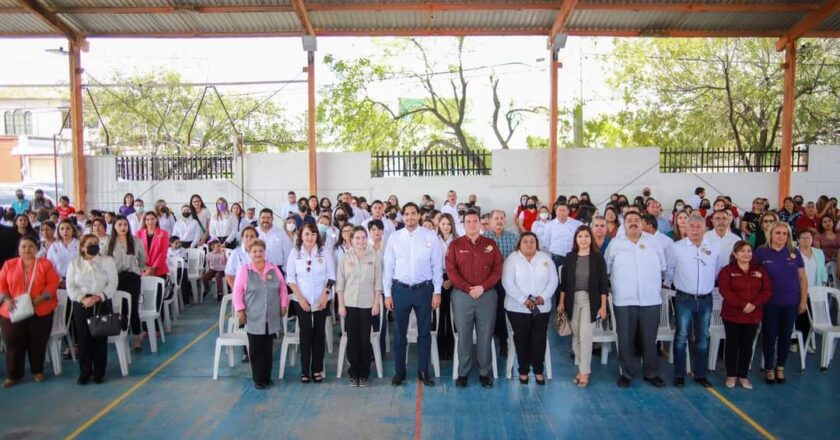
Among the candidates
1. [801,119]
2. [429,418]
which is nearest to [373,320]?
[429,418]

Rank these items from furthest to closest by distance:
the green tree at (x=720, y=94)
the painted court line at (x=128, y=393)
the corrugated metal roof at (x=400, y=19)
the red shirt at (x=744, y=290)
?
the green tree at (x=720, y=94) → the corrugated metal roof at (x=400, y=19) → the red shirt at (x=744, y=290) → the painted court line at (x=128, y=393)

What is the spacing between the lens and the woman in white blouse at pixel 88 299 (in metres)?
5.41

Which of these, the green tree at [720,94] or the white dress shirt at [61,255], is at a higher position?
the green tree at [720,94]

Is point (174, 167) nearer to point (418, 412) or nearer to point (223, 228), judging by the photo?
point (223, 228)

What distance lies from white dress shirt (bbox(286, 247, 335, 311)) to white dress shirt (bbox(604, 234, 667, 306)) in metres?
2.46

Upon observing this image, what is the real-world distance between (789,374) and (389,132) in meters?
15.4

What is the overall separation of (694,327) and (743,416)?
0.87m

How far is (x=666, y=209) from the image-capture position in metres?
14.4

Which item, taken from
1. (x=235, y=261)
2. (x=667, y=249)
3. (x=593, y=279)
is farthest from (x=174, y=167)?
(x=667, y=249)

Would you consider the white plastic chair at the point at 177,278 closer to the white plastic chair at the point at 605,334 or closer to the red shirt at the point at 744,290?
the white plastic chair at the point at 605,334

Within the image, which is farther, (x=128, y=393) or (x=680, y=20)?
(x=680, y=20)

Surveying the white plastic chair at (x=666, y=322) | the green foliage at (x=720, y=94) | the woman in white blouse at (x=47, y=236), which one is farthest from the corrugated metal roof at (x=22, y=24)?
the green foliage at (x=720, y=94)

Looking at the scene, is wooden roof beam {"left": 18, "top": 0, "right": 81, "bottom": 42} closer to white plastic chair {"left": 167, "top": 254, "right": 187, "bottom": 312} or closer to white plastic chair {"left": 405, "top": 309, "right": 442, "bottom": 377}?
white plastic chair {"left": 167, "top": 254, "right": 187, "bottom": 312}

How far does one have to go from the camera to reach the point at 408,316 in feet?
17.9
